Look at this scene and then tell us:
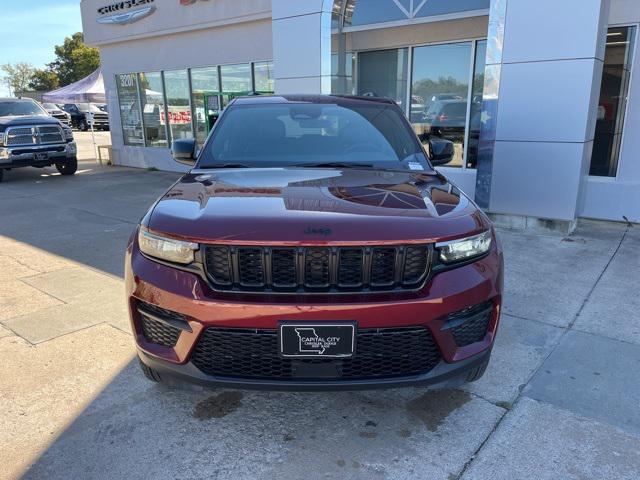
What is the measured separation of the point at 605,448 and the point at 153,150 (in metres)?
13.6

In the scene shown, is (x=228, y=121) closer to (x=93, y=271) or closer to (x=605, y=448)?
(x=93, y=271)

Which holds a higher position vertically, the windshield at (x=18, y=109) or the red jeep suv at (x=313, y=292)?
the windshield at (x=18, y=109)

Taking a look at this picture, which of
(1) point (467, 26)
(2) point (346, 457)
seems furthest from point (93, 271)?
(1) point (467, 26)

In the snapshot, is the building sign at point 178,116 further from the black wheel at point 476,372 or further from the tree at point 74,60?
the tree at point 74,60

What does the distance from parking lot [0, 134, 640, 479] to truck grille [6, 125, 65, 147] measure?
28.4ft

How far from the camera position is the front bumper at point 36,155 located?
37.4 ft

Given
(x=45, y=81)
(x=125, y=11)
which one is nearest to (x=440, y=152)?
(x=125, y=11)

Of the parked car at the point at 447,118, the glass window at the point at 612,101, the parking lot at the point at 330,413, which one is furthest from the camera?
the parked car at the point at 447,118

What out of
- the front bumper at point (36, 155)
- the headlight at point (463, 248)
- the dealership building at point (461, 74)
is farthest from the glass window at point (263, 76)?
the headlight at point (463, 248)

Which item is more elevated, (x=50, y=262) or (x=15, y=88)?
(x=15, y=88)

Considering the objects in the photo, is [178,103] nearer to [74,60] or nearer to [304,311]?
[304,311]

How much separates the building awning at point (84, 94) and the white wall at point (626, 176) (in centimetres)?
1724

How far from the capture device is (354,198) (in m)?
2.52

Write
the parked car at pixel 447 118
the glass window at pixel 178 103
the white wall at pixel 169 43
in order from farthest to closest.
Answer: the glass window at pixel 178 103, the white wall at pixel 169 43, the parked car at pixel 447 118
